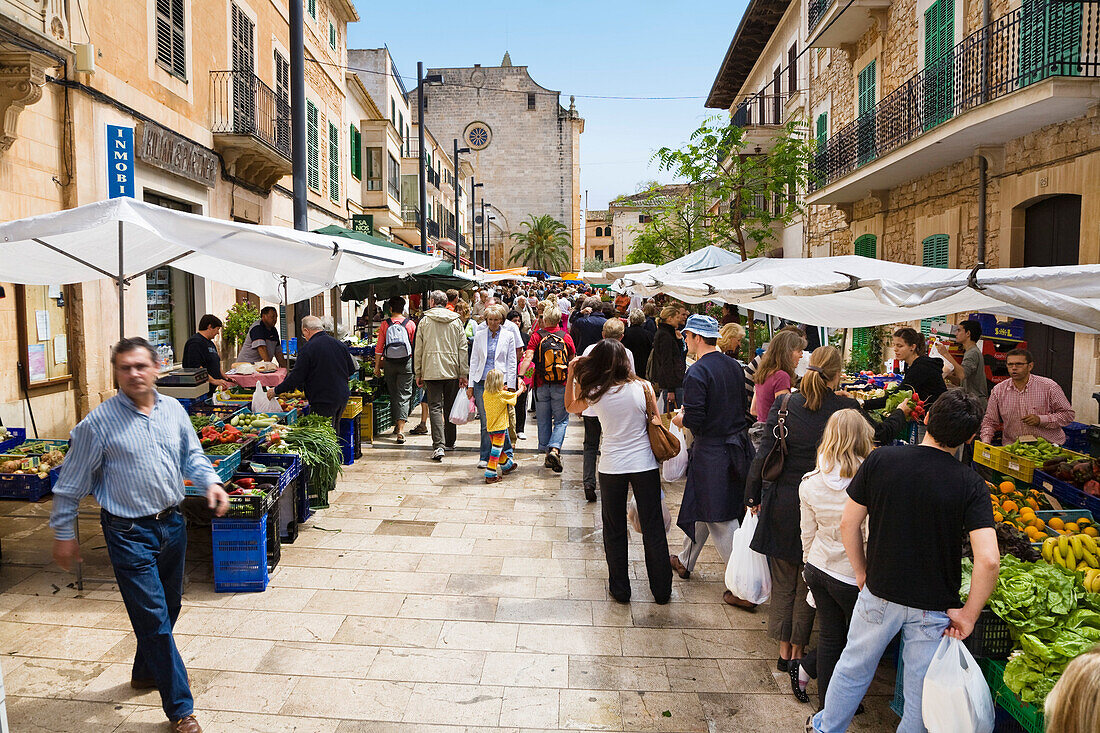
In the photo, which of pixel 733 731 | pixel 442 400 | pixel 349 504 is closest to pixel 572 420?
pixel 442 400

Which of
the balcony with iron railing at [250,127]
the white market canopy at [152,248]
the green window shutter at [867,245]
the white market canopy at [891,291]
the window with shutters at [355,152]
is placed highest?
the window with shutters at [355,152]

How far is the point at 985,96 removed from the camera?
36.1 ft

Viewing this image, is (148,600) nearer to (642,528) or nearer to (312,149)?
(642,528)

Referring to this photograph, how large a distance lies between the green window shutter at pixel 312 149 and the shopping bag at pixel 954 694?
18.7m

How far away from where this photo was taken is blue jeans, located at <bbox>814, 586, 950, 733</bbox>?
128 inches

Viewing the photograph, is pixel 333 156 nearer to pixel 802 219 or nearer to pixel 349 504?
pixel 802 219

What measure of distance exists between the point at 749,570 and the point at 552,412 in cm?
484

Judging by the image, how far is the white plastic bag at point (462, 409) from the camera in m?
9.72

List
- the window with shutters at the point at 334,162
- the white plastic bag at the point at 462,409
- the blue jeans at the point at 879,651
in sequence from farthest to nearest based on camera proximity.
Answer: the window with shutters at the point at 334,162 → the white plastic bag at the point at 462,409 → the blue jeans at the point at 879,651

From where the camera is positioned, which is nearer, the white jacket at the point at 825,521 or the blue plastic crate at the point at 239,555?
the white jacket at the point at 825,521

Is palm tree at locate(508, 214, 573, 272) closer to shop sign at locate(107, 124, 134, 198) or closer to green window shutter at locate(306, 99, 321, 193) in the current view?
green window shutter at locate(306, 99, 321, 193)

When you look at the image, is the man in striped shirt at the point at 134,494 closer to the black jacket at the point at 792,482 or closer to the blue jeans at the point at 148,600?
the blue jeans at the point at 148,600

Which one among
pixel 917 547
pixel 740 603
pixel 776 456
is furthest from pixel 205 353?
pixel 917 547

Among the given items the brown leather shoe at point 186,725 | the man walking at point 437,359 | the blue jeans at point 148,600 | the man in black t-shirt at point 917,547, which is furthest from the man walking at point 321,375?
the man in black t-shirt at point 917,547
